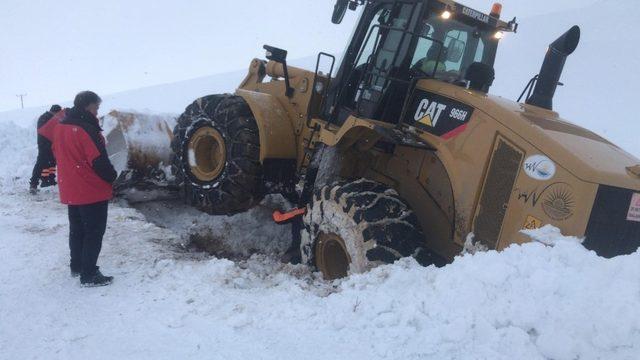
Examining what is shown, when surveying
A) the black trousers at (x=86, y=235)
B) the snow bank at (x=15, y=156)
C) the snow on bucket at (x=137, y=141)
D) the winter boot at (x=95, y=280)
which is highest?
the snow on bucket at (x=137, y=141)

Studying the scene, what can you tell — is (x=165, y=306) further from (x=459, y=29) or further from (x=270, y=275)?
(x=459, y=29)

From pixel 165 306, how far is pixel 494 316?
2174mm

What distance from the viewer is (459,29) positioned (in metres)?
4.71

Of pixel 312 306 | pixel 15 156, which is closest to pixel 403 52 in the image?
pixel 312 306

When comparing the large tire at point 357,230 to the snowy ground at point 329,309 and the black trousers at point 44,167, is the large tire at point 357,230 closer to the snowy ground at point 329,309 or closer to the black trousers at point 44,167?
the snowy ground at point 329,309

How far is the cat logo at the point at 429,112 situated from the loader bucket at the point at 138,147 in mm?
3721

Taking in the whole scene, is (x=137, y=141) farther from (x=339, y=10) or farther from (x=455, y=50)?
(x=455, y=50)

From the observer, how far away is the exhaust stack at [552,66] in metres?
3.83

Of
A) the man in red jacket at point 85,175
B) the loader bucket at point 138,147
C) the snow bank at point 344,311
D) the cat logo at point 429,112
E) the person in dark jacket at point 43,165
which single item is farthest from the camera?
the person in dark jacket at point 43,165

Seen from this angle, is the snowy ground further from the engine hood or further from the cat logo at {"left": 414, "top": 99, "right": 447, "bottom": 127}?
the cat logo at {"left": 414, "top": 99, "right": 447, "bottom": 127}

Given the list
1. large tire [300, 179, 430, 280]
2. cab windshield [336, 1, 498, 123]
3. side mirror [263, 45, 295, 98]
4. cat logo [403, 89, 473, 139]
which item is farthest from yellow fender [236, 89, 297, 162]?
cat logo [403, 89, 473, 139]

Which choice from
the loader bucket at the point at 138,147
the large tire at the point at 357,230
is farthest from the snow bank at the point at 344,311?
the loader bucket at the point at 138,147

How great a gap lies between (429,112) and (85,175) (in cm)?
276

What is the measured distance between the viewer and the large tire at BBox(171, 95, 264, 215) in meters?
5.31
